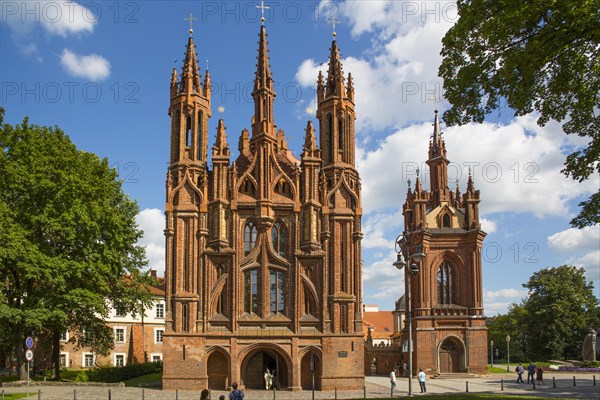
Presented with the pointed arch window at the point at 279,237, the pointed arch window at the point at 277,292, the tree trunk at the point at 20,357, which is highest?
the pointed arch window at the point at 279,237

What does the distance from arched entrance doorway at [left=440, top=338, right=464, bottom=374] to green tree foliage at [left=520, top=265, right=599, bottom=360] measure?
62.2 feet

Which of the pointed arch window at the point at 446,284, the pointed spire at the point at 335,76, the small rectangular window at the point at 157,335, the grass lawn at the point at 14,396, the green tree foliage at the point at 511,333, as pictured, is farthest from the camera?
the green tree foliage at the point at 511,333

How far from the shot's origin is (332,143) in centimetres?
4431

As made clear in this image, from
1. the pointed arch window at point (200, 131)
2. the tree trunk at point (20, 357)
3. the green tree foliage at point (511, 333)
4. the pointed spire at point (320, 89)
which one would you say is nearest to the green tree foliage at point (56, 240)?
the tree trunk at point (20, 357)

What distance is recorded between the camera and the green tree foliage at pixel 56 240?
3672cm

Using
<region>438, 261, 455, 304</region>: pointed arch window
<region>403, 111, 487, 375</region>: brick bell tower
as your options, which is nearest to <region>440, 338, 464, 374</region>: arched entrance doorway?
<region>403, 111, 487, 375</region>: brick bell tower

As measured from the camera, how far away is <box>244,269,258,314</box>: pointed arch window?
135 feet

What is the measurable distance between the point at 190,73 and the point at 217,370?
819 inches

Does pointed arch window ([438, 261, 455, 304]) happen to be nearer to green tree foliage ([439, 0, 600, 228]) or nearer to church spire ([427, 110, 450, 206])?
church spire ([427, 110, 450, 206])

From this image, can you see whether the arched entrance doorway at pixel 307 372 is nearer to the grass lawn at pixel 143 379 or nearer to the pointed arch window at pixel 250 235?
the pointed arch window at pixel 250 235

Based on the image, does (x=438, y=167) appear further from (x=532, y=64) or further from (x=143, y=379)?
(x=532, y=64)

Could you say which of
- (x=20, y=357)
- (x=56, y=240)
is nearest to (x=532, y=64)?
(x=56, y=240)

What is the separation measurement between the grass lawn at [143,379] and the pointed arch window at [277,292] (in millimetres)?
10511

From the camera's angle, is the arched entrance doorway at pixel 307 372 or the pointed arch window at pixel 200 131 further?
the pointed arch window at pixel 200 131
